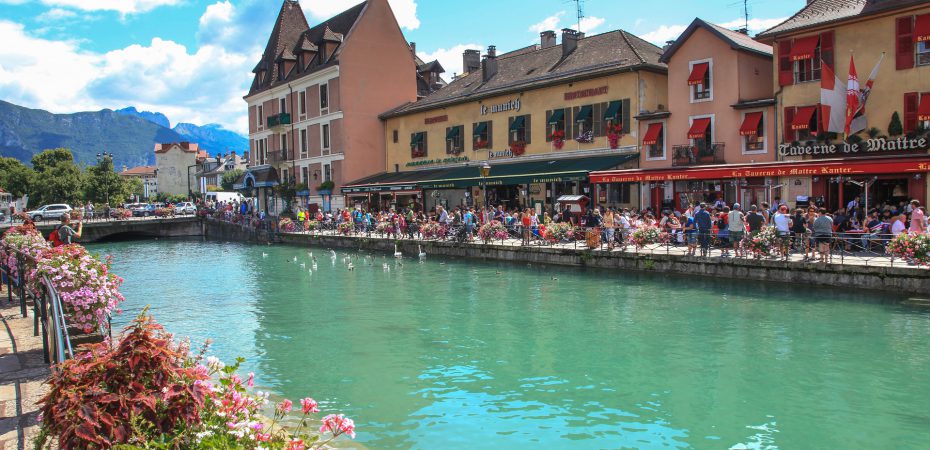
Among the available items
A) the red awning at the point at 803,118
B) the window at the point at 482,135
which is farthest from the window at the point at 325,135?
the red awning at the point at 803,118

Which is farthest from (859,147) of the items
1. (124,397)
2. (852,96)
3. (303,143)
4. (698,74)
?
(303,143)

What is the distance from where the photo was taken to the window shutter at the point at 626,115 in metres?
30.2

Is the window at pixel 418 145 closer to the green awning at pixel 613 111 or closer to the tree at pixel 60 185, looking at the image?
the green awning at pixel 613 111

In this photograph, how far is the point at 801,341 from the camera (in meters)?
12.7

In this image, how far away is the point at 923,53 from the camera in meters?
21.8

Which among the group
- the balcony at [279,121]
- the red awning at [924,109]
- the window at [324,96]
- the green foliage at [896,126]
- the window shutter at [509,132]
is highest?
the window at [324,96]

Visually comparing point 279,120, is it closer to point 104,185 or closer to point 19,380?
point 104,185

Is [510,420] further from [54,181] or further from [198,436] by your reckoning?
[54,181]

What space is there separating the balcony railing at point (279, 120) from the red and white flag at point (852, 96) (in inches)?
1572

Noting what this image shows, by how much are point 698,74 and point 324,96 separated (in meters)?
28.4

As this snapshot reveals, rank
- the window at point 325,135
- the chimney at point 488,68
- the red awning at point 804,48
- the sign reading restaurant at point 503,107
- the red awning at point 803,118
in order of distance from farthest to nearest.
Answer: the window at point 325,135 → the chimney at point 488,68 → the sign reading restaurant at point 503,107 → the red awning at point 804,48 → the red awning at point 803,118

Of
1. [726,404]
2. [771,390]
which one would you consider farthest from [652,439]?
[771,390]

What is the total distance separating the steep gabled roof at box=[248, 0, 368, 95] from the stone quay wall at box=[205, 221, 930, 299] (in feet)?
66.8

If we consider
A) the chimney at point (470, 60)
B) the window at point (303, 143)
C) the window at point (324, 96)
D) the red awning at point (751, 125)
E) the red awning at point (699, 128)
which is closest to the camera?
the red awning at point (751, 125)
